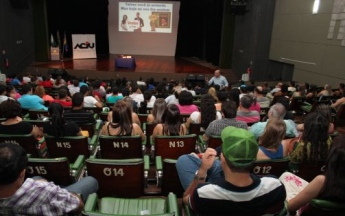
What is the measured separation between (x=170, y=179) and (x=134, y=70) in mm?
11303

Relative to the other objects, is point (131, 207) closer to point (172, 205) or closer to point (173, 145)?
point (172, 205)

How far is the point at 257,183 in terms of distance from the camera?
60.4 inches

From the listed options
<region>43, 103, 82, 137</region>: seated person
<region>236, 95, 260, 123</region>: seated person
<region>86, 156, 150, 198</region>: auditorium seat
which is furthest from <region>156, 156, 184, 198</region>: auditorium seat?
<region>236, 95, 260, 123</region>: seated person

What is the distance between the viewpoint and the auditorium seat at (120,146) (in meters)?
3.07

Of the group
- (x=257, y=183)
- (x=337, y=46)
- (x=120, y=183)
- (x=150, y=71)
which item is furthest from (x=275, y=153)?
(x=150, y=71)

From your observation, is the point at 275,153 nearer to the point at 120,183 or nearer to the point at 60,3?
the point at 120,183

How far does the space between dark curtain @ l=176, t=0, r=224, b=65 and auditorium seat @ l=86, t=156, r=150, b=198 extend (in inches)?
561

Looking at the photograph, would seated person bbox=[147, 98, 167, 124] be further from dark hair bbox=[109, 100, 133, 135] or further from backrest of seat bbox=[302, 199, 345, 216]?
backrest of seat bbox=[302, 199, 345, 216]

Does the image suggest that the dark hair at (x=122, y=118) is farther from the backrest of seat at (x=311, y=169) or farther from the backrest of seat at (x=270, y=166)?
the backrest of seat at (x=311, y=169)

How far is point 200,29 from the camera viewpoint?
18469mm

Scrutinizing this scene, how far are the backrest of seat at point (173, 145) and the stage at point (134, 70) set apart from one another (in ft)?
32.9

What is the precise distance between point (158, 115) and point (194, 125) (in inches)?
21.3

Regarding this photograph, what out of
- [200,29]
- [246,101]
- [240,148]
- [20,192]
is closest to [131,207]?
[20,192]

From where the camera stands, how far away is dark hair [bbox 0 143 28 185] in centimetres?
155
